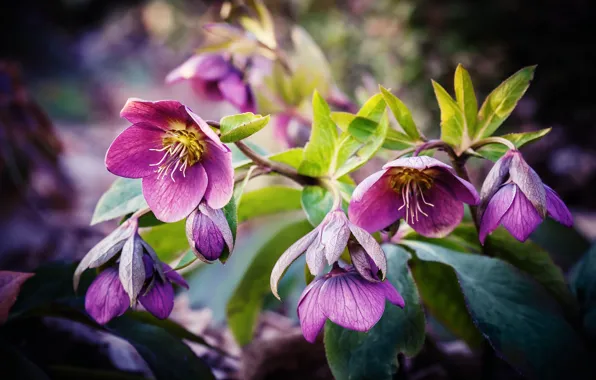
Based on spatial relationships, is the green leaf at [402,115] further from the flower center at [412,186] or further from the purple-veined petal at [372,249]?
the purple-veined petal at [372,249]

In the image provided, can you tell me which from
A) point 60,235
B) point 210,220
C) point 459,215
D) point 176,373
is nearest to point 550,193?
point 459,215

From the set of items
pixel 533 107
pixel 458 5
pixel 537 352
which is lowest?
pixel 533 107

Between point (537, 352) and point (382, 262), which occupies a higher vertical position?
point (382, 262)

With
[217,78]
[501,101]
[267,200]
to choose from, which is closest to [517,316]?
[501,101]

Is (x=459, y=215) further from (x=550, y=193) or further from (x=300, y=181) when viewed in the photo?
(x=300, y=181)

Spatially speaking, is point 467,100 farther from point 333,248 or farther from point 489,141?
point 333,248

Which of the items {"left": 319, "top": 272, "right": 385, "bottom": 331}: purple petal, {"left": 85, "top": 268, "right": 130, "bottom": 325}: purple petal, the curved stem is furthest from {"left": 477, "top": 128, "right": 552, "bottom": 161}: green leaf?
{"left": 85, "top": 268, "right": 130, "bottom": 325}: purple petal
